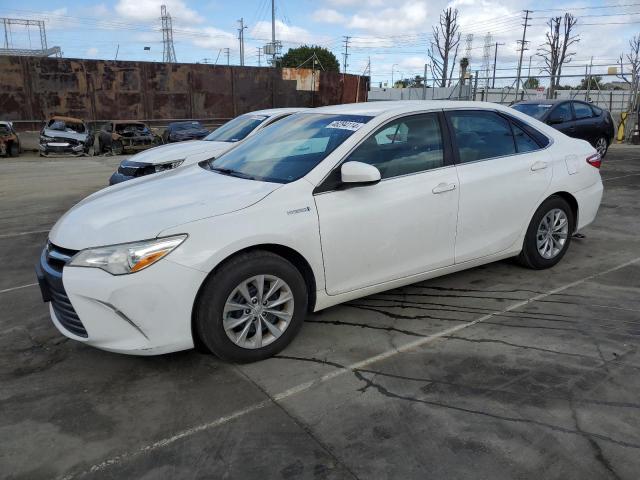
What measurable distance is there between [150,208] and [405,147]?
1.92 m

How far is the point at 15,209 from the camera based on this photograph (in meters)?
8.83

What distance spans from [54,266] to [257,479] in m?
1.89

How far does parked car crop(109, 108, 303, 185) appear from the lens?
7863 millimetres

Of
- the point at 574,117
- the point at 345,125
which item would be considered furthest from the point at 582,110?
the point at 345,125

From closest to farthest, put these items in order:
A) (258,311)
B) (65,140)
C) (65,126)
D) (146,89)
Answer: (258,311), (65,140), (65,126), (146,89)

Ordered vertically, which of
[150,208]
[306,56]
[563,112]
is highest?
[306,56]

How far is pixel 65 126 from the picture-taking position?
2022 centimetres

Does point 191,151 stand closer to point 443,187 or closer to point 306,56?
point 443,187

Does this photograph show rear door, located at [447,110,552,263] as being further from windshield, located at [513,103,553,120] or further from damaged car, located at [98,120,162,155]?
damaged car, located at [98,120,162,155]

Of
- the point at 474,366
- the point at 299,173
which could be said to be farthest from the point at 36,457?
the point at 474,366

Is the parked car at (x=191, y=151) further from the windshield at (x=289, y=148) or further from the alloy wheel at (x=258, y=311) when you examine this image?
the alloy wheel at (x=258, y=311)

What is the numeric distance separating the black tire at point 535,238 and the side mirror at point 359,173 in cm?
201

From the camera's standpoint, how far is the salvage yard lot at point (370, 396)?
2.53m

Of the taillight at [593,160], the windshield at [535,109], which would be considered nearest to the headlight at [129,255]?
the taillight at [593,160]
